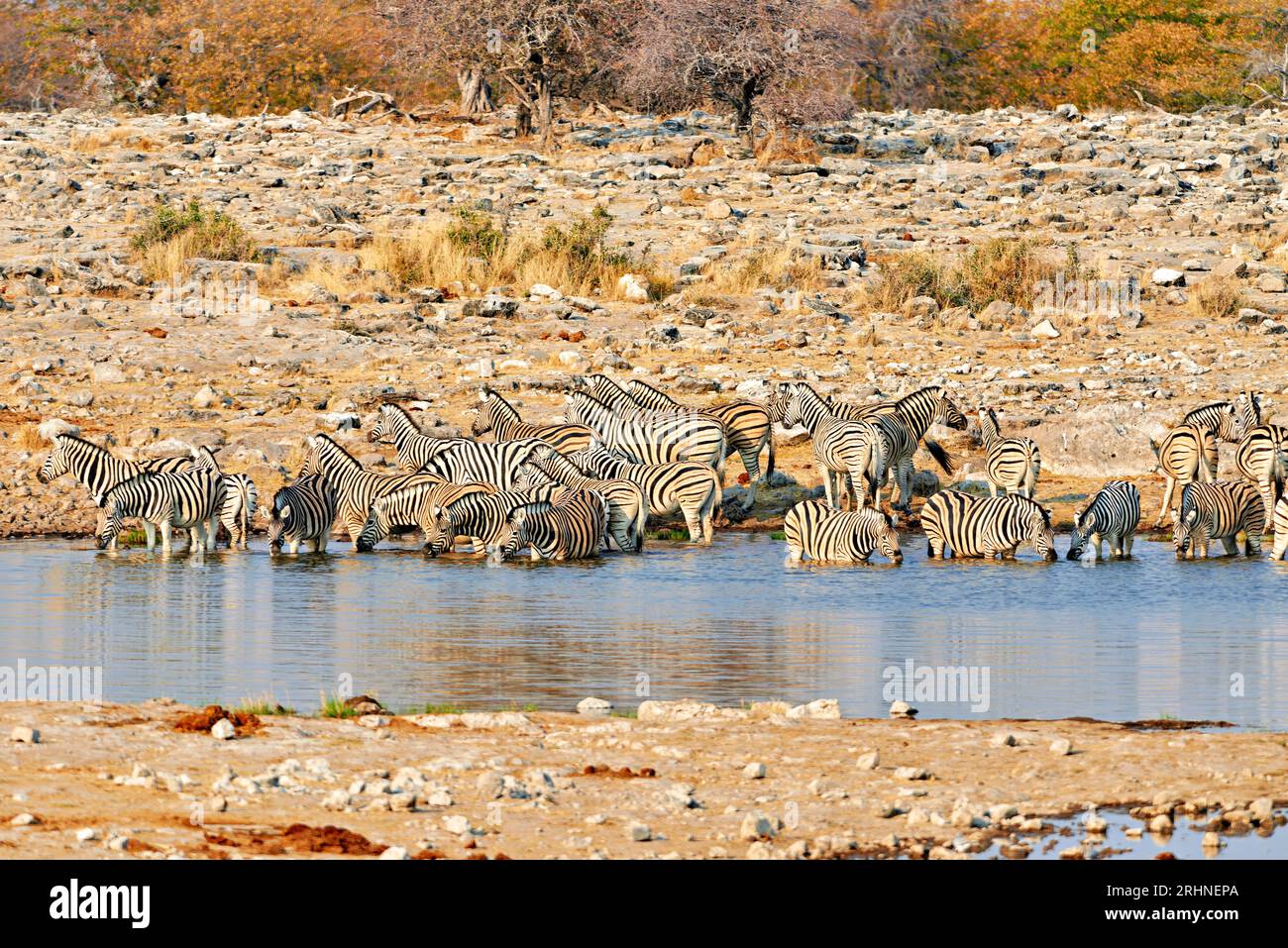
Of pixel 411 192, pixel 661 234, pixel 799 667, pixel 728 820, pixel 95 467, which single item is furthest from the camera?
pixel 411 192

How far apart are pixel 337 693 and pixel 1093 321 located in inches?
531

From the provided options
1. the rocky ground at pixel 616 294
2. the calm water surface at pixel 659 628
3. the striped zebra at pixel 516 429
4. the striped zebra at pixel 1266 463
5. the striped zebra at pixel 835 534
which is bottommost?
the calm water surface at pixel 659 628

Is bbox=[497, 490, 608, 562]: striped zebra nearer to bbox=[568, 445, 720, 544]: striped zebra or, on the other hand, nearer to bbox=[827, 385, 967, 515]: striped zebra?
bbox=[568, 445, 720, 544]: striped zebra

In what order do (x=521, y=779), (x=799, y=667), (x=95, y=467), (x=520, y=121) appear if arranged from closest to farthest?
1. (x=521, y=779)
2. (x=799, y=667)
3. (x=95, y=467)
4. (x=520, y=121)

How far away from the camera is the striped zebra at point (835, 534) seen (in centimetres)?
1303

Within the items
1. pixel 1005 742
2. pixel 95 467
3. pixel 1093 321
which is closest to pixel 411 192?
pixel 1093 321

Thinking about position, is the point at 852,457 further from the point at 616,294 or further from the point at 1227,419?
the point at 616,294

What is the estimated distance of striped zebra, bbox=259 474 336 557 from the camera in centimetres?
1339

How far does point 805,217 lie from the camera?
25.0m

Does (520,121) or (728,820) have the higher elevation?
(520,121)

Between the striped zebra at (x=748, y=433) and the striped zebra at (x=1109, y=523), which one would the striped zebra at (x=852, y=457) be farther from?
the striped zebra at (x=1109, y=523)

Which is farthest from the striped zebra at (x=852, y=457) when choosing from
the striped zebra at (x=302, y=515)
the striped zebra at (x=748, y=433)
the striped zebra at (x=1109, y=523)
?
the striped zebra at (x=302, y=515)

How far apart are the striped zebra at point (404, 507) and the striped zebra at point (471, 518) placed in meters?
0.11

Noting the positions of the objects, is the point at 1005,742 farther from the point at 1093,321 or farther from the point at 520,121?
the point at 520,121
